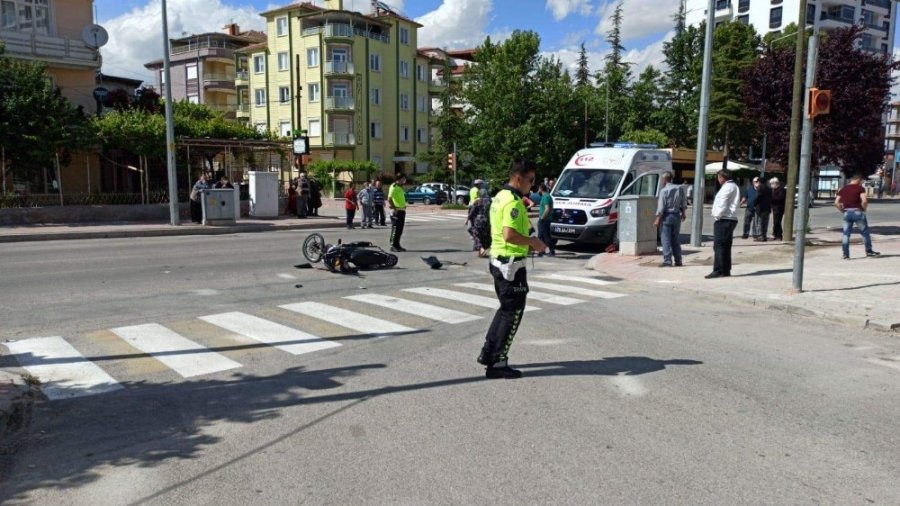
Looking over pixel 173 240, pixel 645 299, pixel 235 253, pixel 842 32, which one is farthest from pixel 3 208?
pixel 842 32

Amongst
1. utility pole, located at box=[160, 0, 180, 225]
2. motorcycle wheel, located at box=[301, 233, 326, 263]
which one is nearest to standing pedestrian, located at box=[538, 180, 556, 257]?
motorcycle wheel, located at box=[301, 233, 326, 263]

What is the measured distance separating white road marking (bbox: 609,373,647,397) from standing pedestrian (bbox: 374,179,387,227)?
1817 cm

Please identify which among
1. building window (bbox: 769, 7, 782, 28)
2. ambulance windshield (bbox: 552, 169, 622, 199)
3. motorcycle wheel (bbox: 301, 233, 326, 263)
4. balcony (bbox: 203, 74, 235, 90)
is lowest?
motorcycle wheel (bbox: 301, 233, 326, 263)

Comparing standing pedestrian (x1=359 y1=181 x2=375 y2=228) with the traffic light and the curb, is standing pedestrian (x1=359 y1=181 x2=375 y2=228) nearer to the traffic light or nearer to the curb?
the traffic light

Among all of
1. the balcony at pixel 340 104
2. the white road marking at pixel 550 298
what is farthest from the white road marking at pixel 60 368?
the balcony at pixel 340 104

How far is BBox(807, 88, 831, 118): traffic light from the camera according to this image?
9.23m

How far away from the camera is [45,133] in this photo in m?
21.8

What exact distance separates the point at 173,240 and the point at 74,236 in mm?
3317

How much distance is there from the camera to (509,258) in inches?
222

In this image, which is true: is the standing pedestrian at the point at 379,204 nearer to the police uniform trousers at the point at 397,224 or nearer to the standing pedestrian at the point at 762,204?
the police uniform trousers at the point at 397,224

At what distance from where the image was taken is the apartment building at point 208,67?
6900cm

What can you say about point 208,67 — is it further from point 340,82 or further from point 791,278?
point 791,278

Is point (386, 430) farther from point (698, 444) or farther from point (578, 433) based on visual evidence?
point (698, 444)

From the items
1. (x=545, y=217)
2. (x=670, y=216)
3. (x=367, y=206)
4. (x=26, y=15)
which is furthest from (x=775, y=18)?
(x=670, y=216)
